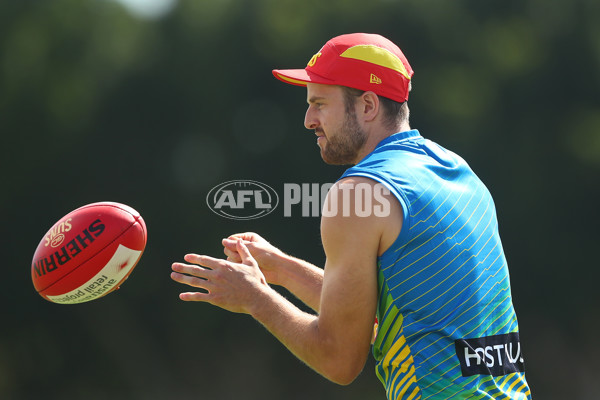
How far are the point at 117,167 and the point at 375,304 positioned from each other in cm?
633

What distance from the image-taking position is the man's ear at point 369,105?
3023mm

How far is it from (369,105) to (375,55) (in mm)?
200

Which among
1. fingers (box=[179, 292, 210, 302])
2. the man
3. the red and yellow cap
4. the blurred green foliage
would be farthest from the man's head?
the blurred green foliage

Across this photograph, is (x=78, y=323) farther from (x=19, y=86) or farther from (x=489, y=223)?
(x=489, y=223)

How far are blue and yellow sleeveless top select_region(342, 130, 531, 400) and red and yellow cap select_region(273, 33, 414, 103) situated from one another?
41 centimetres

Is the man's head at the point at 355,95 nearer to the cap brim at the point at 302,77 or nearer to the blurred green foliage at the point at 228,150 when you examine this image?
the cap brim at the point at 302,77

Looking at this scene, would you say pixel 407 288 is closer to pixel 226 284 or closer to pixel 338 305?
pixel 338 305

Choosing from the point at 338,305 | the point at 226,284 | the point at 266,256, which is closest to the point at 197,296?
the point at 226,284

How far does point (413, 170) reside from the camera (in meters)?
2.66

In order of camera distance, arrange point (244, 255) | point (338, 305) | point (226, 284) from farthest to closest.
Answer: point (244, 255) < point (226, 284) < point (338, 305)

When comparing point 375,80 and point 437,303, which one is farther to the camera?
point 375,80

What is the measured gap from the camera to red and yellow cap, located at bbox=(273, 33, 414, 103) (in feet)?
9.93

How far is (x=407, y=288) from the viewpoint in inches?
102

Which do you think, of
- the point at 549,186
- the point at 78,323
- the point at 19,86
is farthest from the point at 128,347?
the point at 549,186
